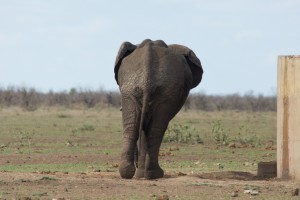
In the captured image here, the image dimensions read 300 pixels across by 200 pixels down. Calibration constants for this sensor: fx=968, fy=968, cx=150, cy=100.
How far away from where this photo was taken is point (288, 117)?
46.0ft

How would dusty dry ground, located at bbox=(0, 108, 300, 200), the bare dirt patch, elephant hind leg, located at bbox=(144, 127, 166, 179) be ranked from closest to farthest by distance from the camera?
the bare dirt patch
dusty dry ground, located at bbox=(0, 108, 300, 200)
elephant hind leg, located at bbox=(144, 127, 166, 179)

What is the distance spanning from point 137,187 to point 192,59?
2923 millimetres

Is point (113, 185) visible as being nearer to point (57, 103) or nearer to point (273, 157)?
point (273, 157)

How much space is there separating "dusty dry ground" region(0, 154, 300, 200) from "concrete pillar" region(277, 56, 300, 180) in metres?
0.27

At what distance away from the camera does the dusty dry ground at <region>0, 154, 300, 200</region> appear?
1180cm

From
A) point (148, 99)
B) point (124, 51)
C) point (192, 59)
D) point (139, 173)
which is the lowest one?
point (139, 173)

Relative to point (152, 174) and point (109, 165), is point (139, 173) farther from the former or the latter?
point (109, 165)

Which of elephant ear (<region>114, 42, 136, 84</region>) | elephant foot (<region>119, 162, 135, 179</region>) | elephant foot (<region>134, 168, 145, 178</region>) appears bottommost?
elephant foot (<region>134, 168, 145, 178</region>)

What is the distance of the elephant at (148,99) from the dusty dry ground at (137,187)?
33cm

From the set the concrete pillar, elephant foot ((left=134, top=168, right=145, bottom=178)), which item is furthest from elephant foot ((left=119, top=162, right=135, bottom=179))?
the concrete pillar

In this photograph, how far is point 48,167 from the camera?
17.5m

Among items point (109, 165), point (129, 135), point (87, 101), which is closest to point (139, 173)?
point (129, 135)

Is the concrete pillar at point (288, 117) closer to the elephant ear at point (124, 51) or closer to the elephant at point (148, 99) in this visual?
the elephant at point (148, 99)

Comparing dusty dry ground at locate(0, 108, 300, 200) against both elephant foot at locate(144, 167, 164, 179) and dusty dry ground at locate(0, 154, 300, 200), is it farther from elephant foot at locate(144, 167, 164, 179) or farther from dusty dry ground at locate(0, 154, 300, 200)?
elephant foot at locate(144, 167, 164, 179)
